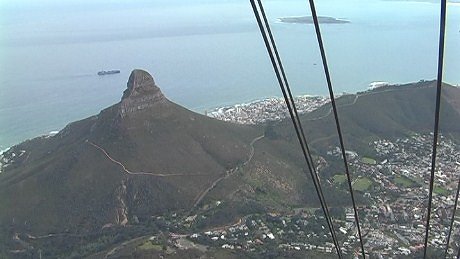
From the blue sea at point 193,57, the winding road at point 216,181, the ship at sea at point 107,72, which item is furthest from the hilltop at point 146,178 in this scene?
the ship at sea at point 107,72

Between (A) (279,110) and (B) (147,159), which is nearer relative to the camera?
(B) (147,159)

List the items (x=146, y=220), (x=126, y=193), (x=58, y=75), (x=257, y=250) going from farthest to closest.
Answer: (x=58, y=75)
(x=126, y=193)
(x=146, y=220)
(x=257, y=250)

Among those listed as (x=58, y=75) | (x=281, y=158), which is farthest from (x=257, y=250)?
(x=58, y=75)

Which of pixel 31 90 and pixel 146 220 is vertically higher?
pixel 31 90

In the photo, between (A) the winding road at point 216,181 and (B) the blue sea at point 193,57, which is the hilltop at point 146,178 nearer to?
(A) the winding road at point 216,181

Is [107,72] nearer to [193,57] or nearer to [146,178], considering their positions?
[193,57]

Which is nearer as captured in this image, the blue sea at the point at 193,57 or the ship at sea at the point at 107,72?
the blue sea at the point at 193,57

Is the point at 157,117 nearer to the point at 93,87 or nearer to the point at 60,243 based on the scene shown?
the point at 60,243
